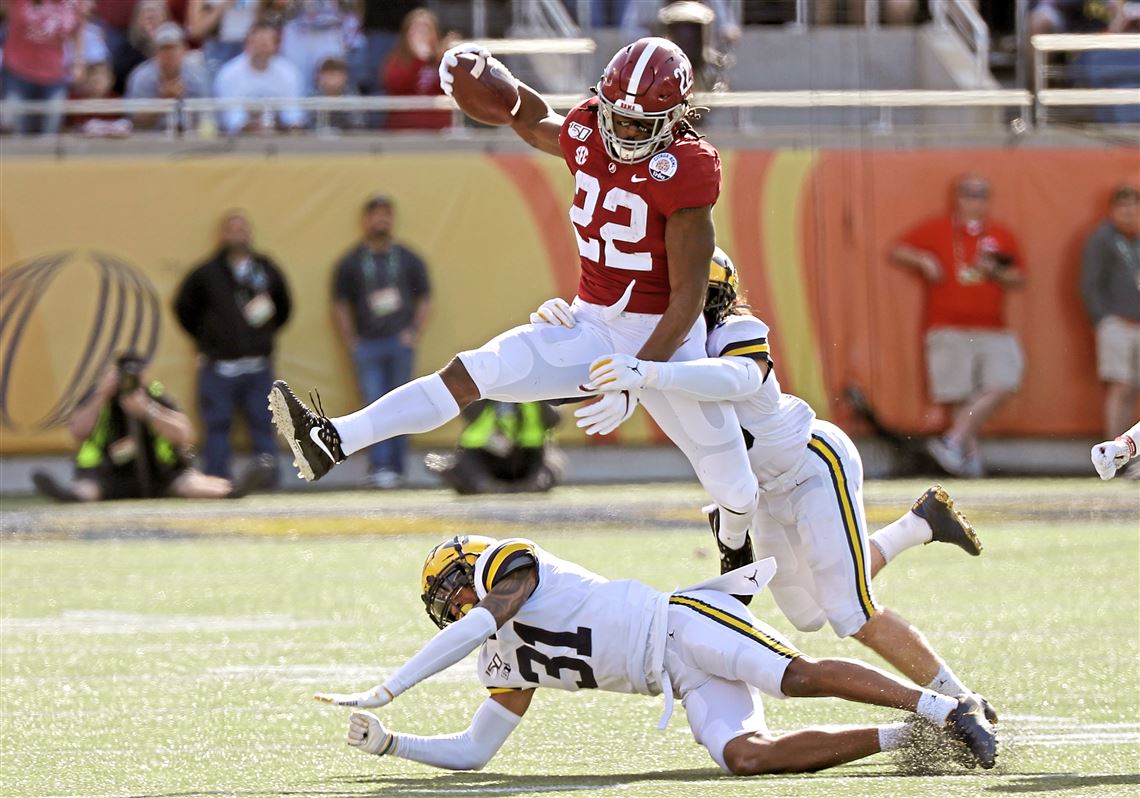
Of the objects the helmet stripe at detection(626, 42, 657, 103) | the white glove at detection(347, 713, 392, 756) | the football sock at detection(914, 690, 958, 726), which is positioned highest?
the helmet stripe at detection(626, 42, 657, 103)

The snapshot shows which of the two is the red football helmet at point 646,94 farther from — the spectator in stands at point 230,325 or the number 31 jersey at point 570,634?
the spectator in stands at point 230,325

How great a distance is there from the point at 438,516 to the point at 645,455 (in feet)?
7.83

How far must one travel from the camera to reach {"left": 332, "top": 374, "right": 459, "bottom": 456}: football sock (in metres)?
5.29

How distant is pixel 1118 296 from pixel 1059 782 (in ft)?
27.7

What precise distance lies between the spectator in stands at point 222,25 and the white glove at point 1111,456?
9055mm

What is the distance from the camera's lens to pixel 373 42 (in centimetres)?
1312

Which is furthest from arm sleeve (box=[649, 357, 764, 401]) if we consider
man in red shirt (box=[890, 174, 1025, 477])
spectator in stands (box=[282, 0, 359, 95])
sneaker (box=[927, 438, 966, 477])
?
spectator in stands (box=[282, 0, 359, 95])

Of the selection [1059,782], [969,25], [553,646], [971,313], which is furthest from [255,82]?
[1059,782]

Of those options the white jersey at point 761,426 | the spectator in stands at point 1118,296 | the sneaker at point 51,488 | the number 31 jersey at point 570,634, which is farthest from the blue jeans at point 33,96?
the number 31 jersey at point 570,634

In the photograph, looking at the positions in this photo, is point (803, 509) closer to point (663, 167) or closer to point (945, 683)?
point (945, 683)

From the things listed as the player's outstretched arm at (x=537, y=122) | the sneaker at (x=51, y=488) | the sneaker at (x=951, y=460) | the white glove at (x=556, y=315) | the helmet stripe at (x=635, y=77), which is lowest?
the sneaker at (x=951, y=460)

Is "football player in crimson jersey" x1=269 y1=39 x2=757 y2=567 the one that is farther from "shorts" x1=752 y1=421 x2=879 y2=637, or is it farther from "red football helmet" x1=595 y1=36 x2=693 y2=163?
"shorts" x1=752 y1=421 x2=879 y2=637

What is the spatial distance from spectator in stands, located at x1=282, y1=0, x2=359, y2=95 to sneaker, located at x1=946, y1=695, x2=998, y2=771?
8950 mm

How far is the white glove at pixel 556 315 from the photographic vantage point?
551 cm
